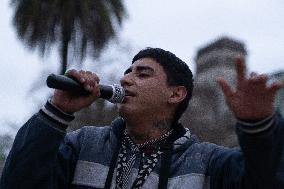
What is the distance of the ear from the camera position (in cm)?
356

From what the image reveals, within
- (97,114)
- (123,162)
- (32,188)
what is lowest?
(32,188)

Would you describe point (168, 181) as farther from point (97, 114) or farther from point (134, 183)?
point (97, 114)

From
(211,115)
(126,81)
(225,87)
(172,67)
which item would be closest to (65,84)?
(126,81)

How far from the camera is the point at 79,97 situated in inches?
114

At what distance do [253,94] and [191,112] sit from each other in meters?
18.7

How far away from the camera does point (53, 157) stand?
2.80 meters

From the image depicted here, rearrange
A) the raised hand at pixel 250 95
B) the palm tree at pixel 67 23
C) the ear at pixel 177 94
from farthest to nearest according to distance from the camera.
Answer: the palm tree at pixel 67 23
the ear at pixel 177 94
the raised hand at pixel 250 95

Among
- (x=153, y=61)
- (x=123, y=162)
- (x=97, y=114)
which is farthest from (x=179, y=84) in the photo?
(x=97, y=114)

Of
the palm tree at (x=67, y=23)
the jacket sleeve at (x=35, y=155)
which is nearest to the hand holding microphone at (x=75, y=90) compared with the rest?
the jacket sleeve at (x=35, y=155)

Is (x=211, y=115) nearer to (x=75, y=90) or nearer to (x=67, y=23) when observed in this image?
(x=67, y=23)

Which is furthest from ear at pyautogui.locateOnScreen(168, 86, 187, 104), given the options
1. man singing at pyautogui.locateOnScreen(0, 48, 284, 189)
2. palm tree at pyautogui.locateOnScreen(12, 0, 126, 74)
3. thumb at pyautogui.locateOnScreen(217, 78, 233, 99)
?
palm tree at pyautogui.locateOnScreen(12, 0, 126, 74)

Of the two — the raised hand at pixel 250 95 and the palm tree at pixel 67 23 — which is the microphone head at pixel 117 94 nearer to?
the raised hand at pixel 250 95

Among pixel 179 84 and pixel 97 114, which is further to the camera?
pixel 97 114

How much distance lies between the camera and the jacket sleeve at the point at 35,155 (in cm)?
273
